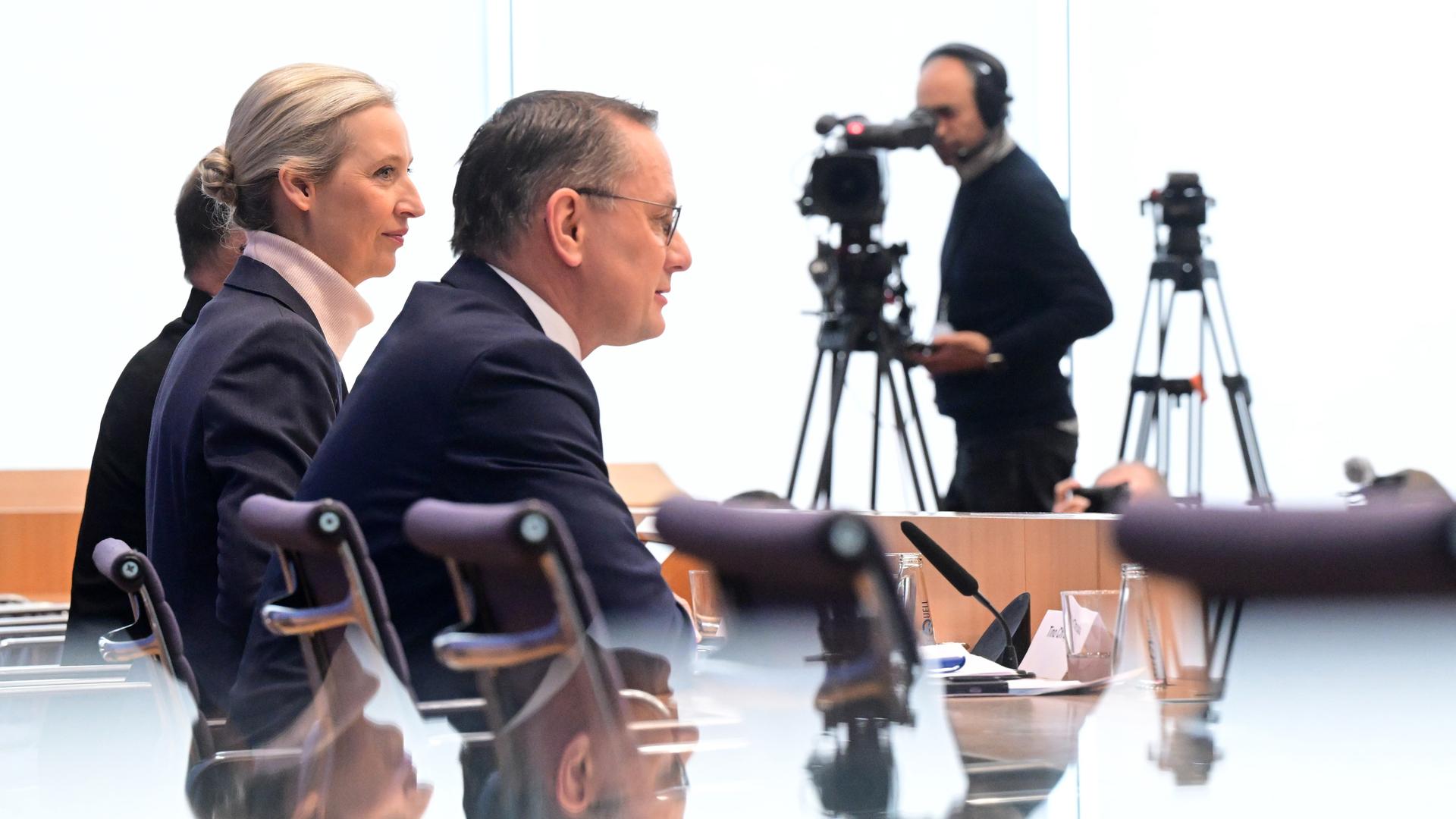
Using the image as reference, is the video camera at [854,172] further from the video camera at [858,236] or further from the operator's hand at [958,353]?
the operator's hand at [958,353]

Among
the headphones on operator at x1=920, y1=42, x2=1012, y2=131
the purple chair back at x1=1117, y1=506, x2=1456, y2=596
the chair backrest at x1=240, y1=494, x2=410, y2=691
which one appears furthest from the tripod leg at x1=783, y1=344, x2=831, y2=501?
the purple chair back at x1=1117, y1=506, x2=1456, y2=596

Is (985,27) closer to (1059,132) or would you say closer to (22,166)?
(1059,132)

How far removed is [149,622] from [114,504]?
21.1 inches

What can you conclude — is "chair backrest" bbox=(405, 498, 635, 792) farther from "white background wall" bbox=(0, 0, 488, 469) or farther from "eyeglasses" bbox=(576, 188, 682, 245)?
"white background wall" bbox=(0, 0, 488, 469)

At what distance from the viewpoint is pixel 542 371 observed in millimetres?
1114

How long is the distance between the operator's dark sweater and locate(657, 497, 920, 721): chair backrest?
5.95 feet

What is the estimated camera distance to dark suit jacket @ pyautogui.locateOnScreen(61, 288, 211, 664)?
175 centimetres

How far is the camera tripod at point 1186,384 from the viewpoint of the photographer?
2.67 meters

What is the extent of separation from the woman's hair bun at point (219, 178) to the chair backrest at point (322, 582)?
0.68 meters

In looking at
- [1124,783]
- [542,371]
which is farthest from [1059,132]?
[1124,783]

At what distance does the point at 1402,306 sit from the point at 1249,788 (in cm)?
207

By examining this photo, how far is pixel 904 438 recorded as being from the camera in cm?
302

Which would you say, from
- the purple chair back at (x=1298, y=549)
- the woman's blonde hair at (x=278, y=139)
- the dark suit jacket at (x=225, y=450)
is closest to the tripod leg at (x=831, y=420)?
the woman's blonde hair at (x=278, y=139)

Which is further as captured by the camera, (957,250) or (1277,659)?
(957,250)
